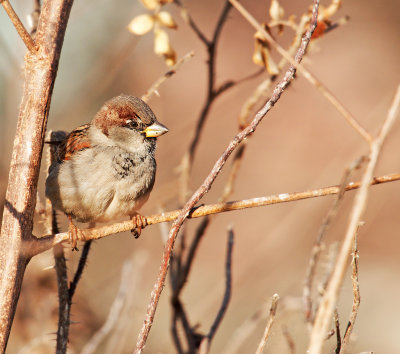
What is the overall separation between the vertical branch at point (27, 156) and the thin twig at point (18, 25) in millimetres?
27

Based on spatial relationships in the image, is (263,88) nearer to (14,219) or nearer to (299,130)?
(14,219)

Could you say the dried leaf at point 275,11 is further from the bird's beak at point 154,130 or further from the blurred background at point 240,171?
the bird's beak at point 154,130

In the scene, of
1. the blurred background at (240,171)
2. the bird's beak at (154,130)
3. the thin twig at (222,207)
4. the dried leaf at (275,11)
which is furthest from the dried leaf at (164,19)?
the thin twig at (222,207)

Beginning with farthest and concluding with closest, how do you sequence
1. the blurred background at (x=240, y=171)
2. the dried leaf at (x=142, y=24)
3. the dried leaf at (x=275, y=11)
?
the blurred background at (x=240, y=171) → the dried leaf at (x=275, y=11) → the dried leaf at (x=142, y=24)

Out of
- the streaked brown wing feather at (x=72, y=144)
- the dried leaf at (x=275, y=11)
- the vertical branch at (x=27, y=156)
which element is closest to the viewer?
the vertical branch at (x=27, y=156)

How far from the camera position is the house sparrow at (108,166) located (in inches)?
103

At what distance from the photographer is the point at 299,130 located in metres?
9.04

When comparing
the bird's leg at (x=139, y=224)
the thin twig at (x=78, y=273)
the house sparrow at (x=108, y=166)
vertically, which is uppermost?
the house sparrow at (x=108, y=166)

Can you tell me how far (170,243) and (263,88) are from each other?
1.22 meters

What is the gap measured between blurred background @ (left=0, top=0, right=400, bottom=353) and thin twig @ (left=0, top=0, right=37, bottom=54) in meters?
0.56

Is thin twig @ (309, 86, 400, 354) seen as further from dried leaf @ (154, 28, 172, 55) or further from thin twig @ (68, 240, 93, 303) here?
dried leaf @ (154, 28, 172, 55)

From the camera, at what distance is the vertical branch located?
5.28 feet

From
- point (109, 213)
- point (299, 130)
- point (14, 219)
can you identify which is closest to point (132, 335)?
point (109, 213)

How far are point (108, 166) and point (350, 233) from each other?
1.74 metres
